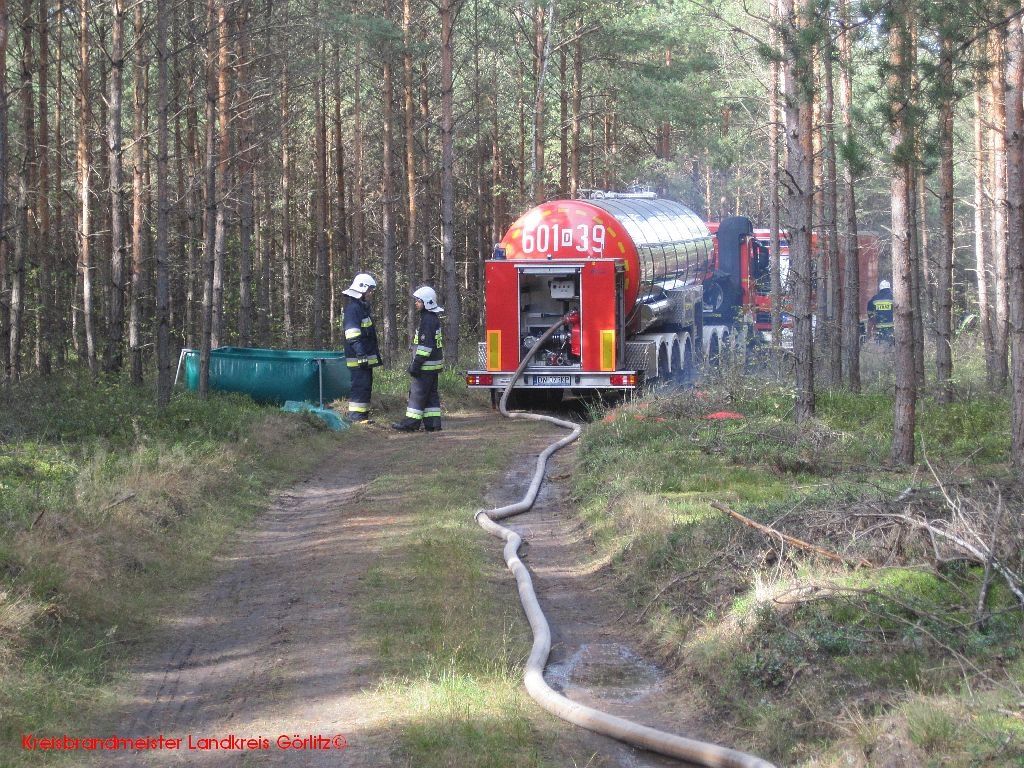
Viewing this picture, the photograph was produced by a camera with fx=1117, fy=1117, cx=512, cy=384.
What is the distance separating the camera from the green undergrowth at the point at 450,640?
15.4 feet

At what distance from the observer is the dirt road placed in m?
4.79

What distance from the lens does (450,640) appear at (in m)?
6.05

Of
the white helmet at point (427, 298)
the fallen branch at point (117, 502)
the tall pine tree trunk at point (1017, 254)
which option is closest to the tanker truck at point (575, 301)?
the white helmet at point (427, 298)

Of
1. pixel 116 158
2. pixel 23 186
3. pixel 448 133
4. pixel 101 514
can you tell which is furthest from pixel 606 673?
pixel 448 133

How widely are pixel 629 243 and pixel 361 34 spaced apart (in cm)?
A: 717

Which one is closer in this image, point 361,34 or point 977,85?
point 977,85

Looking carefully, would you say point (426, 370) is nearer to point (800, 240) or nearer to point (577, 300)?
point (577, 300)

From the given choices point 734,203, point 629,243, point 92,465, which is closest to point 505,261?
point 629,243

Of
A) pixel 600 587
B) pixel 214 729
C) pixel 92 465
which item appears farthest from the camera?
pixel 92 465

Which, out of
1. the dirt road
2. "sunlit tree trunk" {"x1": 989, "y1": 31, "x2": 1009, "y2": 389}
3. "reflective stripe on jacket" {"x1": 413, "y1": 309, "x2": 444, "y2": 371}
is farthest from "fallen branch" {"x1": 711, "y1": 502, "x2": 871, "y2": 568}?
"sunlit tree trunk" {"x1": 989, "y1": 31, "x2": 1009, "y2": 389}

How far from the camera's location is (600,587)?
754 cm

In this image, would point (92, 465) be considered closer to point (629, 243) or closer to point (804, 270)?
point (804, 270)

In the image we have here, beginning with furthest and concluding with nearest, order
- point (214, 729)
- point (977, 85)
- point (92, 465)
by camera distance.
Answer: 1. point (92, 465)
2. point (977, 85)
3. point (214, 729)

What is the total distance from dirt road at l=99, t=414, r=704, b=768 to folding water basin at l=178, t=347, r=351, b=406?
234 inches
